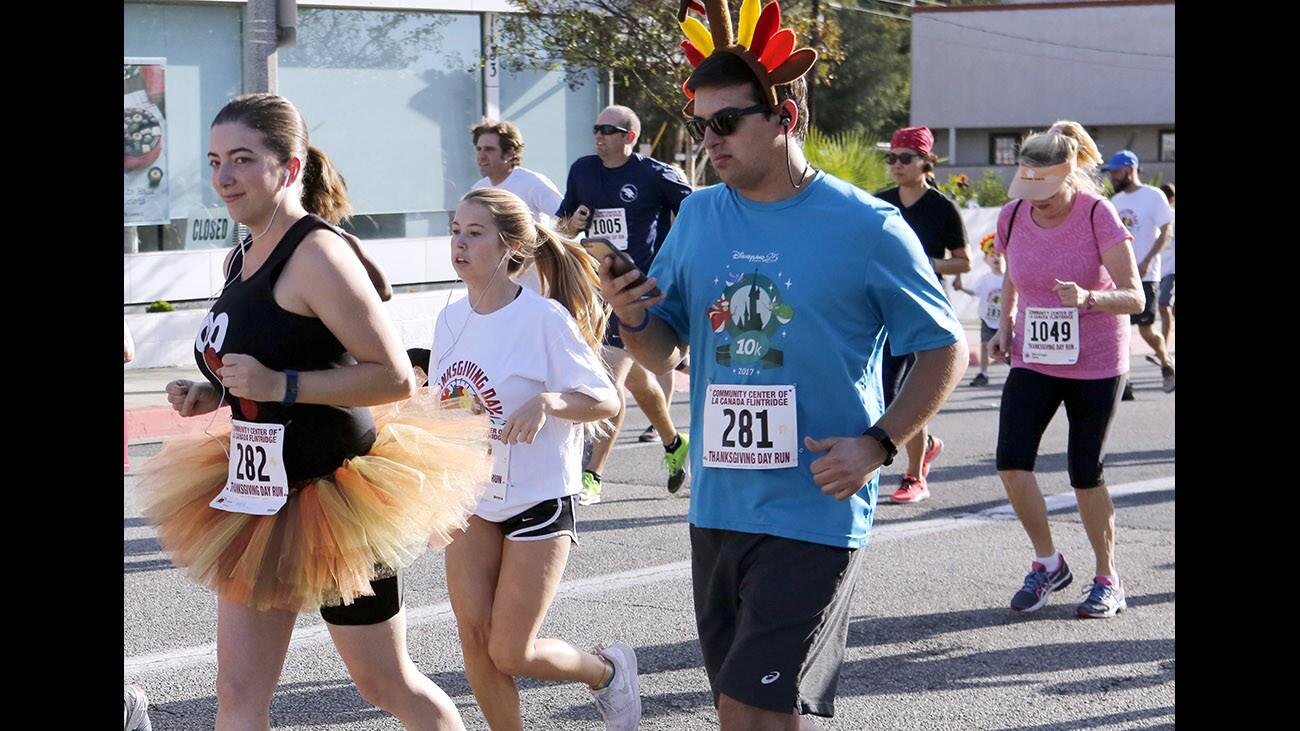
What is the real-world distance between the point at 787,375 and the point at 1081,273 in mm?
3342

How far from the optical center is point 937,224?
9.16 m

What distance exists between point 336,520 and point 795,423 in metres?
1.10

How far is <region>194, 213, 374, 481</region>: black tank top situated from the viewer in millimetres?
3939

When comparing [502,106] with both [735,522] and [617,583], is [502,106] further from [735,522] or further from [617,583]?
[735,522]

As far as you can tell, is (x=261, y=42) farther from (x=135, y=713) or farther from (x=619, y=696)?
(x=619, y=696)

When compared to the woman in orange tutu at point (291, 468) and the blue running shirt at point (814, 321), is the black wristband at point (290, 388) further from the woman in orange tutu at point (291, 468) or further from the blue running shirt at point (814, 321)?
the blue running shirt at point (814, 321)

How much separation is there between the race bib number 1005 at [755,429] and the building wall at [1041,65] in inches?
1744

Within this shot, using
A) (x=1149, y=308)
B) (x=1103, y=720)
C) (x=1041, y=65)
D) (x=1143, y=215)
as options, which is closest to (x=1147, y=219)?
(x=1143, y=215)

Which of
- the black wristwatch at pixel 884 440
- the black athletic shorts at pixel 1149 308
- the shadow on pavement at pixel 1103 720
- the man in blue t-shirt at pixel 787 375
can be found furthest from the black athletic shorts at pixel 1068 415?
the black athletic shorts at pixel 1149 308

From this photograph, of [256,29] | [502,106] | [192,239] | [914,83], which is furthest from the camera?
[914,83]

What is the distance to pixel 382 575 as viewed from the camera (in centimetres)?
400
